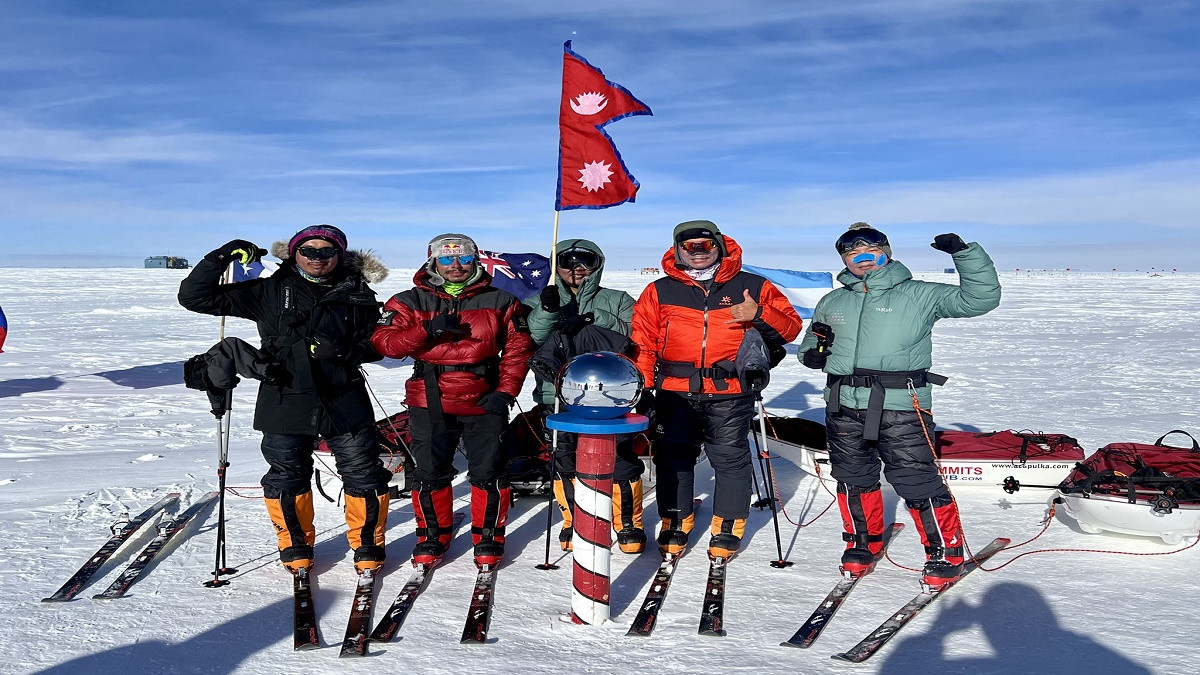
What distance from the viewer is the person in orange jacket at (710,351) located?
470cm

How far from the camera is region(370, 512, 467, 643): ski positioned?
3814mm

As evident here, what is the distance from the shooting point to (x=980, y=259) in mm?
4238

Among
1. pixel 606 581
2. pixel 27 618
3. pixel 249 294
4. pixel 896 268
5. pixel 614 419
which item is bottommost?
pixel 27 618

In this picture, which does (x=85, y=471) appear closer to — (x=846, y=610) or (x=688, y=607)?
(x=688, y=607)

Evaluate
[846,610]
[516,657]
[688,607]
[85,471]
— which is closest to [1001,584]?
[846,610]

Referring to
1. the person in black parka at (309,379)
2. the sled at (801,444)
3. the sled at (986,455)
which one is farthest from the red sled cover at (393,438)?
the sled at (986,455)

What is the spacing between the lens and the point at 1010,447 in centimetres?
637

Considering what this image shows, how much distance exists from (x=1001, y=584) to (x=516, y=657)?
8.94ft

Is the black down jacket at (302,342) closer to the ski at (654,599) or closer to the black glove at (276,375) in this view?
the black glove at (276,375)

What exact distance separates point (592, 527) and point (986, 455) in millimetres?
3715

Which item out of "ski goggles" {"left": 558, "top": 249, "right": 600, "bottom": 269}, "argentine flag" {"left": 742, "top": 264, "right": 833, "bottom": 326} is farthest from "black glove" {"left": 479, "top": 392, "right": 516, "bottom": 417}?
"argentine flag" {"left": 742, "top": 264, "right": 833, "bottom": 326}

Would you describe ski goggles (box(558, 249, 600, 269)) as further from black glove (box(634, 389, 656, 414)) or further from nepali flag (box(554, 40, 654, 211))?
black glove (box(634, 389, 656, 414))

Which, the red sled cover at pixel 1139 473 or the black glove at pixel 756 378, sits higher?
the black glove at pixel 756 378

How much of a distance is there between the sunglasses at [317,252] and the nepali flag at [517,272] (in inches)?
231
